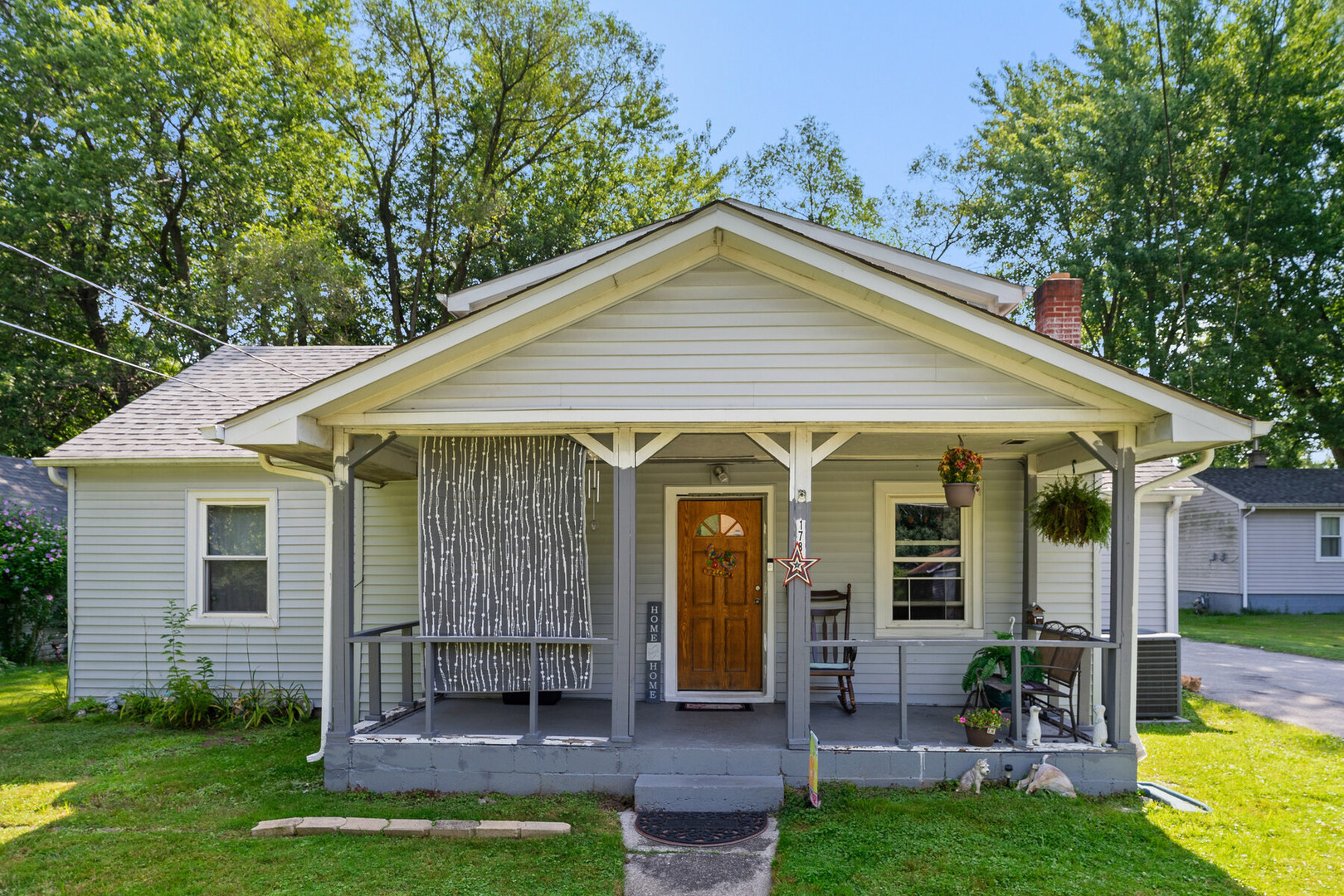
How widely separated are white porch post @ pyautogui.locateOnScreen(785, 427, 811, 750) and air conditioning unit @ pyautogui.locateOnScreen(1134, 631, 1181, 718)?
4.66 m

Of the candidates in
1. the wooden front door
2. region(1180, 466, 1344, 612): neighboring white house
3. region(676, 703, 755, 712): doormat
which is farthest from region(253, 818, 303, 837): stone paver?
region(1180, 466, 1344, 612): neighboring white house

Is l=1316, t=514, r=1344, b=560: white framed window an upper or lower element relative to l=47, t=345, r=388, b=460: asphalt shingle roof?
lower

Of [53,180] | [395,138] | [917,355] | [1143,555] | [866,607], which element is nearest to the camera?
[917,355]

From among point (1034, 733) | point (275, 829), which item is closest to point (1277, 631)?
point (1034, 733)

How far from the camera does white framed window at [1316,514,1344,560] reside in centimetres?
1850

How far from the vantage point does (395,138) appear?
21797 millimetres

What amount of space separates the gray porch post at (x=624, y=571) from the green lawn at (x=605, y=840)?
1.96ft

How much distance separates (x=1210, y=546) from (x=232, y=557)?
22054 millimetres

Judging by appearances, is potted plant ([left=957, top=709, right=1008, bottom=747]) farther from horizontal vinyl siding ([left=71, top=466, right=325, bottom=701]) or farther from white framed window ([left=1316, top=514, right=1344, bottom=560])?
white framed window ([left=1316, top=514, right=1344, bottom=560])

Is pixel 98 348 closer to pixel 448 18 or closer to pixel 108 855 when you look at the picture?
pixel 448 18

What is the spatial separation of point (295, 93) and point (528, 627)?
19.7m

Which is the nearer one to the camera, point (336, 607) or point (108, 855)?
point (108, 855)

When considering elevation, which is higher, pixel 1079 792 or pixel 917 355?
pixel 917 355

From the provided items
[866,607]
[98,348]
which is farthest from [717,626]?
[98,348]
